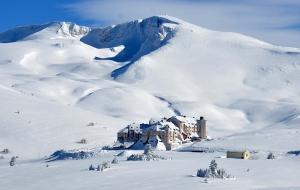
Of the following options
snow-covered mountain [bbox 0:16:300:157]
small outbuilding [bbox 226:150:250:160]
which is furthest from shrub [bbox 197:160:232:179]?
snow-covered mountain [bbox 0:16:300:157]

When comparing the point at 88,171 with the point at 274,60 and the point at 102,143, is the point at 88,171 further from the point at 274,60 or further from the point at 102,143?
the point at 274,60

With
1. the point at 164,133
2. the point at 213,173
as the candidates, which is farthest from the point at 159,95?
the point at 213,173

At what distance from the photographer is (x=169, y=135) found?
77.4 m

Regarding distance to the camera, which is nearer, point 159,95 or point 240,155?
point 240,155

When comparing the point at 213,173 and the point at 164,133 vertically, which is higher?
the point at 164,133

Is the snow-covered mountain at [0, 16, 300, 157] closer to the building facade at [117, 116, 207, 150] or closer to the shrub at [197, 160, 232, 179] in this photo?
the building facade at [117, 116, 207, 150]

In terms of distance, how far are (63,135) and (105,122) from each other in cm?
1236

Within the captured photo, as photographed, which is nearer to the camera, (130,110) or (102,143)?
(102,143)

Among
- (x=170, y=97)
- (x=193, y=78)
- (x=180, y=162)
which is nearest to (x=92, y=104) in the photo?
(x=170, y=97)

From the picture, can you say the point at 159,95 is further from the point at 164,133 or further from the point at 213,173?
the point at 213,173

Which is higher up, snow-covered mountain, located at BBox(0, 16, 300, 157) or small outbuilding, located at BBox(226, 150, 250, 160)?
snow-covered mountain, located at BBox(0, 16, 300, 157)

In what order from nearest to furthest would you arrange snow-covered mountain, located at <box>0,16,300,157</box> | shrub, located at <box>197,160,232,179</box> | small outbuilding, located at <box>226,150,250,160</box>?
1. shrub, located at <box>197,160,232,179</box>
2. small outbuilding, located at <box>226,150,250,160</box>
3. snow-covered mountain, located at <box>0,16,300,157</box>

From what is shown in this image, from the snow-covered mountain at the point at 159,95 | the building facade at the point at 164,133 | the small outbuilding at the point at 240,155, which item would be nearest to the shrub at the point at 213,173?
the small outbuilding at the point at 240,155

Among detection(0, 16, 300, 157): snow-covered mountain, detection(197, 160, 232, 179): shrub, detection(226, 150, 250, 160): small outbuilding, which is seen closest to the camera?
detection(197, 160, 232, 179): shrub
